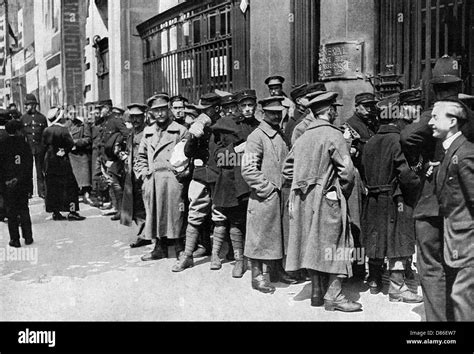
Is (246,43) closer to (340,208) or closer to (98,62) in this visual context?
(340,208)

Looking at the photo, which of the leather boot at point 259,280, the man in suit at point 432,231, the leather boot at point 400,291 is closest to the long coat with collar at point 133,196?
the leather boot at point 259,280

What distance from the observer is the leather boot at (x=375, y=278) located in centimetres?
570

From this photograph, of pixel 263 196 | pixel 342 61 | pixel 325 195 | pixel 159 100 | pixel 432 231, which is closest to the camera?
pixel 432 231

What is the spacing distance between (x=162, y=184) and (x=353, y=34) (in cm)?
346

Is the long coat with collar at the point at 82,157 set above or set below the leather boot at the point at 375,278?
above

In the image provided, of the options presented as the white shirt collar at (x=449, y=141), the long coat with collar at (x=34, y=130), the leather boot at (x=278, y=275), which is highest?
the long coat with collar at (x=34, y=130)

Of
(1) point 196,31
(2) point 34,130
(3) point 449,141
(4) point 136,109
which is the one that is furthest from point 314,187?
(2) point 34,130

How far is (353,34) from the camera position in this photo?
8031 mm

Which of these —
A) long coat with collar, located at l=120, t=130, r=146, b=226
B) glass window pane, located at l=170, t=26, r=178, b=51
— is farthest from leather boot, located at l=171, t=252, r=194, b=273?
glass window pane, located at l=170, t=26, r=178, b=51

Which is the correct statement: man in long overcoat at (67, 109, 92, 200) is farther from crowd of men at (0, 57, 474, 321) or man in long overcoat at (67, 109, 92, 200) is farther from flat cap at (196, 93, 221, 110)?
flat cap at (196, 93, 221, 110)

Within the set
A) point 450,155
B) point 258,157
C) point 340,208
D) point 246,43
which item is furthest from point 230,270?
point 246,43

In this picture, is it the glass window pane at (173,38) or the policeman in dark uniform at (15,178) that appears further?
the glass window pane at (173,38)

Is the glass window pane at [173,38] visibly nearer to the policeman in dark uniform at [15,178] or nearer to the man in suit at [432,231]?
the policeman in dark uniform at [15,178]

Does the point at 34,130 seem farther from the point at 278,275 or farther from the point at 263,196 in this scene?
the point at 263,196
